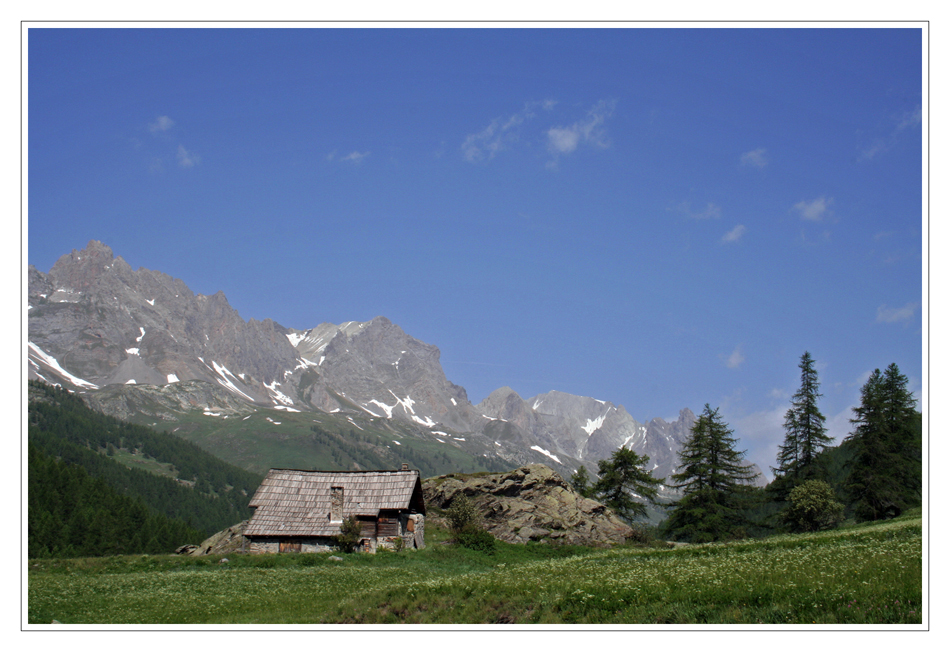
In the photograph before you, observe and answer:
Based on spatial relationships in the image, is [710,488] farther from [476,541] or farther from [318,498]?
[318,498]

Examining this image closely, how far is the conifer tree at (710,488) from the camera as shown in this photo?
63594mm

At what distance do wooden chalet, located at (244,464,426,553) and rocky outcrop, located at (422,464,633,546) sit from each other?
10355 mm

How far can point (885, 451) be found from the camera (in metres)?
59.3

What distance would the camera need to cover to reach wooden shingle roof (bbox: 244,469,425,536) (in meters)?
46.7

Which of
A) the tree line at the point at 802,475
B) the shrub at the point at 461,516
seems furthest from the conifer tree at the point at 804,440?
the shrub at the point at 461,516

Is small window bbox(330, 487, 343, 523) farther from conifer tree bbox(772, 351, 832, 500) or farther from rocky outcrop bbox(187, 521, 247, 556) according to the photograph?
conifer tree bbox(772, 351, 832, 500)

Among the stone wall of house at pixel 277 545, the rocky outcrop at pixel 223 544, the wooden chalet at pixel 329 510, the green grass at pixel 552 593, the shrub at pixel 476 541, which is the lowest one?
the rocky outcrop at pixel 223 544

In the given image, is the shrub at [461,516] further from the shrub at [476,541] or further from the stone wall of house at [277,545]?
the stone wall of house at [277,545]

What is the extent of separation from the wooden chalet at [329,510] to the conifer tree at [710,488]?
29194 millimetres

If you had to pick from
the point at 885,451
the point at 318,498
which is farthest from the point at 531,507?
the point at 885,451

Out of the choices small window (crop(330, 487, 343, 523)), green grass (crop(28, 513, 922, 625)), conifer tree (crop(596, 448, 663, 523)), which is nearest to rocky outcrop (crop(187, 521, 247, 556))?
small window (crop(330, 487, 343, 523))

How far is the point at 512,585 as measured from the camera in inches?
849

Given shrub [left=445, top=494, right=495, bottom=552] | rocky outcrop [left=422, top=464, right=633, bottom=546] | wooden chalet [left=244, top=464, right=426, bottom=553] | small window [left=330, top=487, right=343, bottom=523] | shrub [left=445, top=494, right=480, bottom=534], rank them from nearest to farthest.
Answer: wooden chalet [left=244, top=464, right=426, bottom=553] < small window [left=330, top=487, right=343, bottom=523] < shrub [left=445, top=494, right=495, bottom=552] < shrub [left=445, top=494, right=480, bottom=534] < rocky outcrop [left=422, top=464, right=633, bottom=546]
